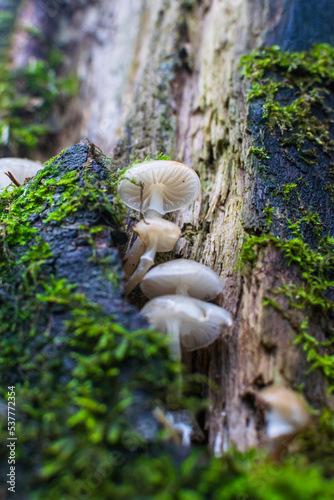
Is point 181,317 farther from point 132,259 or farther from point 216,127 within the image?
point 216,127

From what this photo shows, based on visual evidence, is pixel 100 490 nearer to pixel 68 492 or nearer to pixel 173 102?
pixel 68 492

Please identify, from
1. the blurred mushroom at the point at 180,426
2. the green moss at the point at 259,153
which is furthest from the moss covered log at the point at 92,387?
the green moss at the point at 259,153

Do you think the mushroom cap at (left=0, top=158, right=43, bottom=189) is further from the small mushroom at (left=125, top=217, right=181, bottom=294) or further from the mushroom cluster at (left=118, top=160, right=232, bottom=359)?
the small mushroom at (left=125, top=217, right=181, bottom=294)

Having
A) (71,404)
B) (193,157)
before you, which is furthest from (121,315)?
(193,157)

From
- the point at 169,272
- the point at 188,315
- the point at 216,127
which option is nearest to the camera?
the point at 188,315

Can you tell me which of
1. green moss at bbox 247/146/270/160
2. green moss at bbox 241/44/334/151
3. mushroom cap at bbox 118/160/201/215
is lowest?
mushroom cap at bbox 118/160/201/215

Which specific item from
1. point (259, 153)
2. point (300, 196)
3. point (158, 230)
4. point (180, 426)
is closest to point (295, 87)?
point (259, 153)

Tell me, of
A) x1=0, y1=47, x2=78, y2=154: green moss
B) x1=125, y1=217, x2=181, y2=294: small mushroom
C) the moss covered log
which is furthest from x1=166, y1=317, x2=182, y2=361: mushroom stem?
x1=0, y1=47, x2=78, y2=154: green moss

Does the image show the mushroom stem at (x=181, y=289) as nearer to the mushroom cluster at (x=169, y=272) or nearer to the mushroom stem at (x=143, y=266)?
the mushroom cluster at (x=169, y=272)
